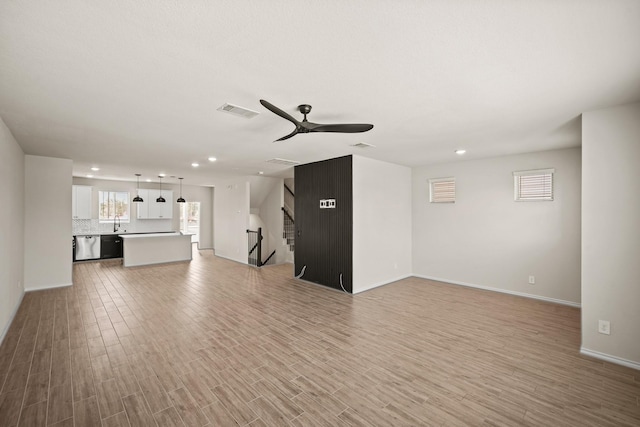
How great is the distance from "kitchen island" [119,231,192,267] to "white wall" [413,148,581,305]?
7.14 m

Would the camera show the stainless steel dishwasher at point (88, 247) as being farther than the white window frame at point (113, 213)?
No

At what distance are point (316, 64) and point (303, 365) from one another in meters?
2.84

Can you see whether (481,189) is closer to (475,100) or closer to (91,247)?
(475,100)

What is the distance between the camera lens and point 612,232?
296 centimetres

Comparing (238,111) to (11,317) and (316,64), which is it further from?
(11,317)

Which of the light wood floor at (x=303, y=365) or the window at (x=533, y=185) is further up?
the window at (x=533, y=185)

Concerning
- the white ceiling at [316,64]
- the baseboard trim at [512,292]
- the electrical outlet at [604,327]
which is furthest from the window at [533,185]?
the electrical outlet at [604,327]

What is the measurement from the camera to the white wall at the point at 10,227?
11.3ft

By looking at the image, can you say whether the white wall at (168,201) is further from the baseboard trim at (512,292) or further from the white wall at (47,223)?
the baseboard trim at (512,292)

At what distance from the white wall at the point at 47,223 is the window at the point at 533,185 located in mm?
9229

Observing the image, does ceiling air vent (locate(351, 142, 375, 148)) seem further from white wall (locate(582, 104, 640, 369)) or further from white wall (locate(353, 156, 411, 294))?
white wall (locate(582, 104, 640, 369))

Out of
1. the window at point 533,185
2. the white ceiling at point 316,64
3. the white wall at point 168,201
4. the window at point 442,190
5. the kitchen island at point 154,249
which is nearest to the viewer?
the white ceiling at point 316,64

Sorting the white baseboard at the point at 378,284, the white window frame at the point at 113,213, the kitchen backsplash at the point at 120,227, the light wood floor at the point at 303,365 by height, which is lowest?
the light wood floor at the point at 303,365

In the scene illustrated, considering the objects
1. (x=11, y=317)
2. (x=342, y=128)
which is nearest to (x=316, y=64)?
(x=342, y=128)
